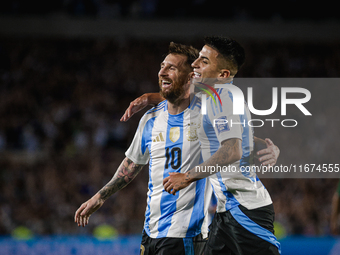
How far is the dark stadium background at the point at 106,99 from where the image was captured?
8047 mm

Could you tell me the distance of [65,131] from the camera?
1029 cm

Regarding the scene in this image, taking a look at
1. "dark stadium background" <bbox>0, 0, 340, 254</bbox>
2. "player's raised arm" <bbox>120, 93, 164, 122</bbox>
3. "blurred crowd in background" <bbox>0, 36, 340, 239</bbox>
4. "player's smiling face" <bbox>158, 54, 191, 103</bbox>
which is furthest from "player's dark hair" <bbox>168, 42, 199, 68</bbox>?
"blurred crowd in background" <bbox>0, 36, 340, 239</bbox>

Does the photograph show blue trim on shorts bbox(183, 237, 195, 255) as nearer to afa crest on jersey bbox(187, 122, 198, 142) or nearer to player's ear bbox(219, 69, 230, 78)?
afa crest on jersey bbox(187, 122, 198, 142)

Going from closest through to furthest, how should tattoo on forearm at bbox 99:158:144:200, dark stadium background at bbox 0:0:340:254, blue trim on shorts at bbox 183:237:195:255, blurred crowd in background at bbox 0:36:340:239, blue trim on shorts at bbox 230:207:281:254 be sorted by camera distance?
blue trim on shorts at bbox 230:207:281:254 < blue trim on shorts at bbox 183:237:195:255 < tattoo on forearm at bbox 99:158:144:200 < dark stadium background at bbox 0:0:340:254 < blurred crowd in background at bbox 0:36:340:239

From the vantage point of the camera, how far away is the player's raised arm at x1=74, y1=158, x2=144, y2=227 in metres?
3.43

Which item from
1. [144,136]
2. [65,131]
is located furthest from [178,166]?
[65,131]

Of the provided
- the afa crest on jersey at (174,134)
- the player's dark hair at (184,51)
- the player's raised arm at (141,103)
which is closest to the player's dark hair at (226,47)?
the player's dark hair at (184,51)

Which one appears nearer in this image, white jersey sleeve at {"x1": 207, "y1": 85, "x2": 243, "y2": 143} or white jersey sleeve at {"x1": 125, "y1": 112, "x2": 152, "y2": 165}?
white jersey sleeve at {"x1": 207, "y1": 85, "x2": 243, "y2": 143}

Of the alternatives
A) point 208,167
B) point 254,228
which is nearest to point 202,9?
point 254,228

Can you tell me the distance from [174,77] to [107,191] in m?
1.22

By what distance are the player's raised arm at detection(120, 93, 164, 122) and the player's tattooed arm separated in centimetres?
100

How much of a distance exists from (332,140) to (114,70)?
21.8 feet

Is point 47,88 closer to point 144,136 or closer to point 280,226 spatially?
point 280,226

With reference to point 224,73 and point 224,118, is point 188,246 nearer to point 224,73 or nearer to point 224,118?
point 224,118
